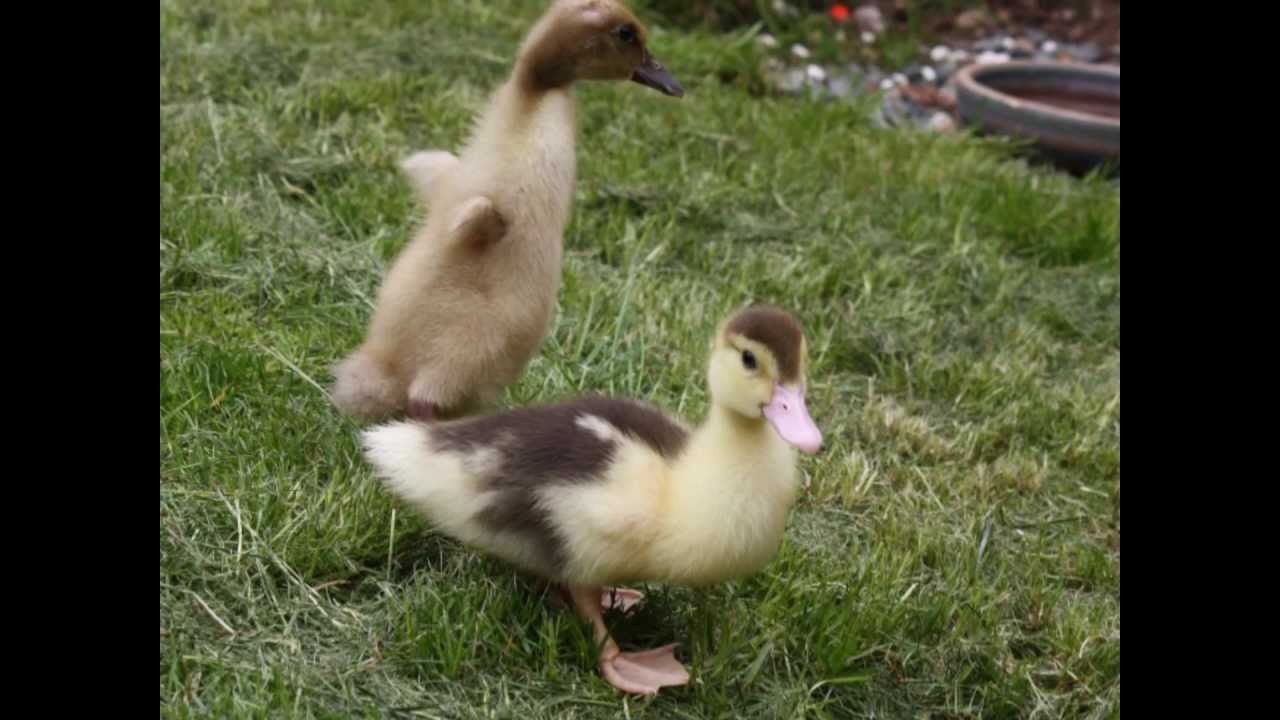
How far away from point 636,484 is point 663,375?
1.35 meters

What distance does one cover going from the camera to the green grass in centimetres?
274

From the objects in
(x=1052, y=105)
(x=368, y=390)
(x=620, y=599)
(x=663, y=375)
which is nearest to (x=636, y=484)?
(x=620, y=599)

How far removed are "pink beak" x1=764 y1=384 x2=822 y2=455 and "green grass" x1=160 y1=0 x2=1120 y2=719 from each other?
552mm

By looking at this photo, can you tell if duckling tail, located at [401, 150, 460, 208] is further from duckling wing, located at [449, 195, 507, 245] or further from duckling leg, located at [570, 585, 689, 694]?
duckling leg, located at [570, 585, 689, 694]

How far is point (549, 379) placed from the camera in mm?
3752

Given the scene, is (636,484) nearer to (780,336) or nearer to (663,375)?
(780,336)

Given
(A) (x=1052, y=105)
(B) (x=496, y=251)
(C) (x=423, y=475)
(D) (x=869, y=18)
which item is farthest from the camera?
(D) (x=869, y=18)

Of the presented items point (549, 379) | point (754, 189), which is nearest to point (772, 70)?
point (754, 189)

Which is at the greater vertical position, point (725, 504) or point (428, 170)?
point (428, 170)

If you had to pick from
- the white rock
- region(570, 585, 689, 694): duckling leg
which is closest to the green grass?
region(570, 585, 689, 694): duckling leg

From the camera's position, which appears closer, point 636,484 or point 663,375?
point 636,484

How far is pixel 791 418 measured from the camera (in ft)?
8.16

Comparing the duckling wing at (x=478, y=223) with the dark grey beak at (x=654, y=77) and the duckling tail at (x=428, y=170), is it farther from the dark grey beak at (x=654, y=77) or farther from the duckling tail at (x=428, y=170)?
the dark grey beak at (x=654, y=77)

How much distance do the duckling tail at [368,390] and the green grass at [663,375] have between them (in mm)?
110
